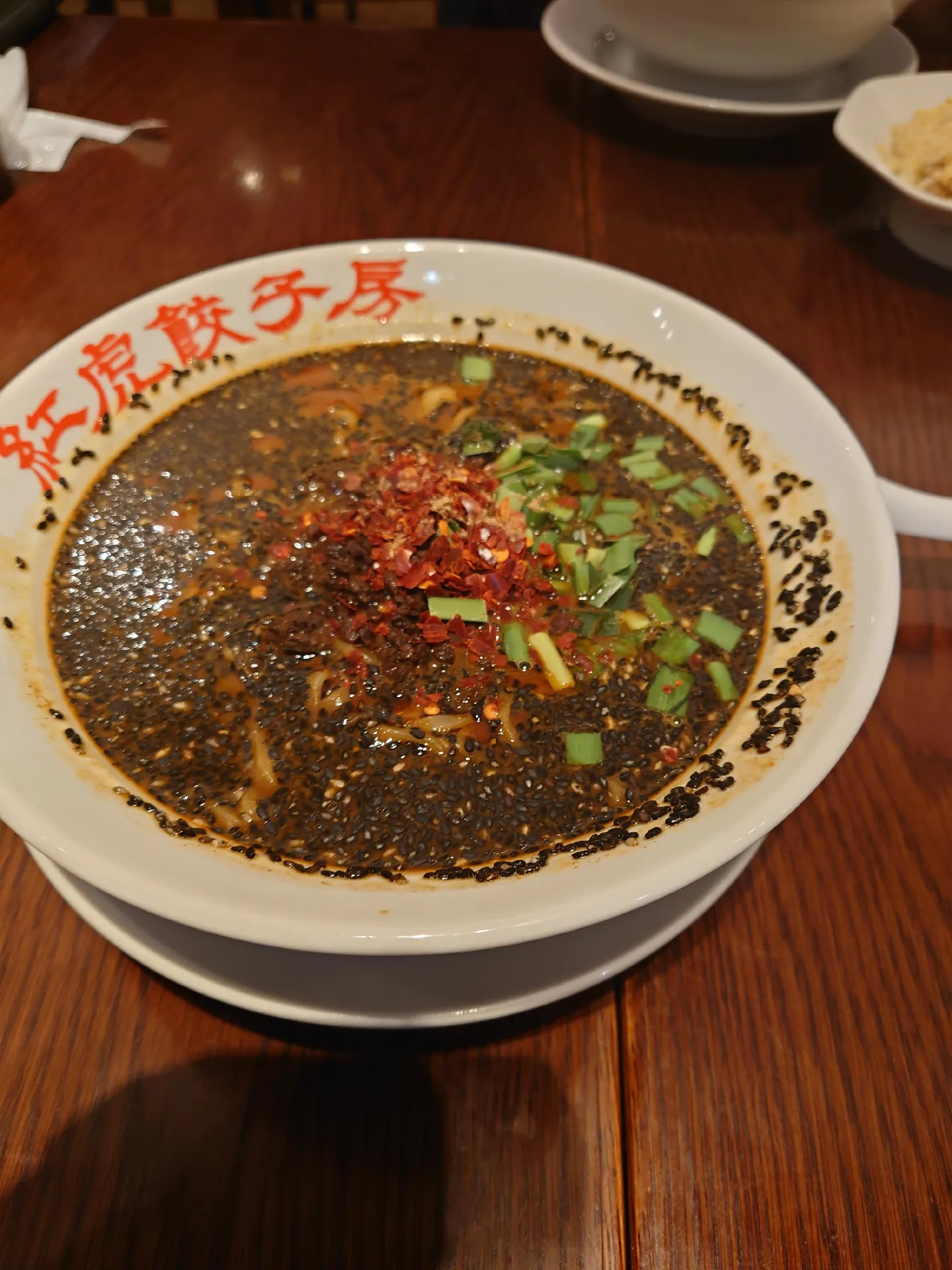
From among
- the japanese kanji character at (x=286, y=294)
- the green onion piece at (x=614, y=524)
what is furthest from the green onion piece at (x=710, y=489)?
the japanese kanji character at (x=286, y=294)

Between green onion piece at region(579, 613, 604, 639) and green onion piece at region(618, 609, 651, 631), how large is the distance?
39mm

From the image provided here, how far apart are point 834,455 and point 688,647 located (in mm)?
416

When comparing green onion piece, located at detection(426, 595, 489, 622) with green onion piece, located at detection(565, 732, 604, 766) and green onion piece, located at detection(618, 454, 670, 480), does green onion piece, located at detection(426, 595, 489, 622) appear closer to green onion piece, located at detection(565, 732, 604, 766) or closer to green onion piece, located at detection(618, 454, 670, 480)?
green onion piece, located at detection(565, 732, 604, 766)

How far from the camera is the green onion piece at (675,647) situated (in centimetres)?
137

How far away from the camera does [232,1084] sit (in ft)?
3.34

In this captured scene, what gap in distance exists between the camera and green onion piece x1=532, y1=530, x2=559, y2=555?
59.2 inches

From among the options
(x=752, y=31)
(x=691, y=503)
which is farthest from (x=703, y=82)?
(x=691, y=503)

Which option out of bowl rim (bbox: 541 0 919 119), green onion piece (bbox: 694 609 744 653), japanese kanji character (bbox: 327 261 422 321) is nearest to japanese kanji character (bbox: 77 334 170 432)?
japanese kanji character (bbox: 327 261 422 321)

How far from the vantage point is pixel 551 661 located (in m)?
1.34

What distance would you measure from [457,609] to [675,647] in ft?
1.21

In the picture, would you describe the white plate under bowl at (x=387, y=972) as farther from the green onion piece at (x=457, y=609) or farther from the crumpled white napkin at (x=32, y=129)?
the crumpled white napkin at (x=32, y=129)

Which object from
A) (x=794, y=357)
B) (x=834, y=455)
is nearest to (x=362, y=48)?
(x=794, y=357)

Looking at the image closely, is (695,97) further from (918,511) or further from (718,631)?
(718,631)

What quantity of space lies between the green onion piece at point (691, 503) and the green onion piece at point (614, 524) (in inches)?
4.2
